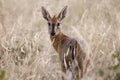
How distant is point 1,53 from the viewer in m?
7.13

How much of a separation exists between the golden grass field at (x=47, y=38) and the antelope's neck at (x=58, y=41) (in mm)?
104

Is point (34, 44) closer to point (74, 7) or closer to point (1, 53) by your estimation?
point (1, 53)

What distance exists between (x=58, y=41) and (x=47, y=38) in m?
0.76

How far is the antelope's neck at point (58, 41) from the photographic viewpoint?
7358 millimetres

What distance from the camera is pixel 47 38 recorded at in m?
8.41

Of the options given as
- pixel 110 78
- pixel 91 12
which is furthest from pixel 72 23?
pixel 110 78

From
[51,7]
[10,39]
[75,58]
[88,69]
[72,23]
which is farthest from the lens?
[51,7]

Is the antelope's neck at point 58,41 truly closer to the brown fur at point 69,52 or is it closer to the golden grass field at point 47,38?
the brown fur at point 69,52

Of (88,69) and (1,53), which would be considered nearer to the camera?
(88,69)

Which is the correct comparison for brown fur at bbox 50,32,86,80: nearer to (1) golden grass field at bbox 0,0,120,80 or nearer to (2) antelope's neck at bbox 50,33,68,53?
(2) antelope's neck at bbox 50,33,68,53

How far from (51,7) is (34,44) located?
12.2 feet

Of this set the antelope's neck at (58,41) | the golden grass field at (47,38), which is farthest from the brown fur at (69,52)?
the golden grass field at (47,38)

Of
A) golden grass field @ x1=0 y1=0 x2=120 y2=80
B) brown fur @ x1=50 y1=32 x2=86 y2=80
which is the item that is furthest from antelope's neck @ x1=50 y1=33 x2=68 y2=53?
golden grass field @ x1=0 y1=0 x2=120 y2=80

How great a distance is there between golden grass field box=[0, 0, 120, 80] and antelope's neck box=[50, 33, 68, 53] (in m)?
0.10
